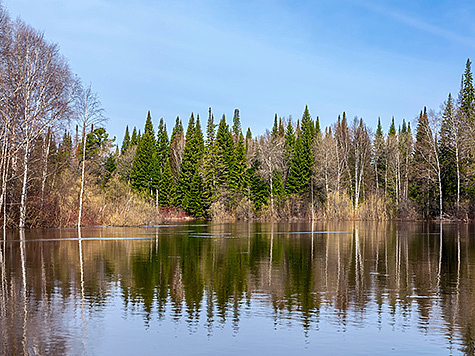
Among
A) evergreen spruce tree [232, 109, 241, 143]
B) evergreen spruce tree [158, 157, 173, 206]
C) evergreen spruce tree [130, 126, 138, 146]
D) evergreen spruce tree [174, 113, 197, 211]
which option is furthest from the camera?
evergreen spruce tree [232, 109, 241, 143]

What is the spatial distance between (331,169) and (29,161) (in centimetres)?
5118

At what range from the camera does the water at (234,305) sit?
326 inches

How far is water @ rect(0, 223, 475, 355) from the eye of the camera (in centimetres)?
828

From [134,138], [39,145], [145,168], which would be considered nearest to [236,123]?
[134,138]

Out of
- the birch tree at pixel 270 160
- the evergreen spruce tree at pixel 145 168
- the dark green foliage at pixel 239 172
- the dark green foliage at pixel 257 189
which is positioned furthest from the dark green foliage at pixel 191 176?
the birch tree at pixel 270 160

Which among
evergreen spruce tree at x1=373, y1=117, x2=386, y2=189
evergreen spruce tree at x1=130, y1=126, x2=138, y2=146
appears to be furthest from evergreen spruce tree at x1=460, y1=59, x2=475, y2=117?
evergreen spruce tree at x1=130, y1=126, x2=138, y2=146

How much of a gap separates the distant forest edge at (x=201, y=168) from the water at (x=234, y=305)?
683 inches

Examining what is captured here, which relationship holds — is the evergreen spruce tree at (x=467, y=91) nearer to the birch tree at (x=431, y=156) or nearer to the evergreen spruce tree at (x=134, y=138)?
the birch tree at (x=431, y=156)

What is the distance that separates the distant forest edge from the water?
17343 millimetres

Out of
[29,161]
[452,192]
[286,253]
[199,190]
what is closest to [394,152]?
[452,192]

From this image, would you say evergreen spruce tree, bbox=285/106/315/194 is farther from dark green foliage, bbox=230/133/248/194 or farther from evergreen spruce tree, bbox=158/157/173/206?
evergreen spruce tree, bbox=158/157/173/206

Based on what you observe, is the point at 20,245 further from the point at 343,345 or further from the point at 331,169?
the point at 331,169

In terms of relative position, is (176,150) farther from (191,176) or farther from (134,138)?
(191,176)

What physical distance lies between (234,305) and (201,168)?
72.4m
